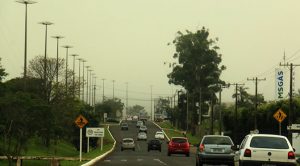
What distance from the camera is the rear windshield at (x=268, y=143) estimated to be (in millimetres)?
23453

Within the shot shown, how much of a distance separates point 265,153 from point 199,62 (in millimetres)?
106990

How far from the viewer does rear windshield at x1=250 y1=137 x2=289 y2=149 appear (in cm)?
2345

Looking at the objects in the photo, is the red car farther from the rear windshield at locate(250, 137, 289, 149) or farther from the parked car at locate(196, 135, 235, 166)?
the rear windshield at locate(250, 137, 289, 149)

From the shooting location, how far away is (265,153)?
75.8 feet

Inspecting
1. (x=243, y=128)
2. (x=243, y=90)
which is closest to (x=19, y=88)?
(x=243, y=128)

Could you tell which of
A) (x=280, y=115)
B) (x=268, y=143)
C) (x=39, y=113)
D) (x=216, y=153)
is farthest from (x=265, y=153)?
(x=39, y=113)

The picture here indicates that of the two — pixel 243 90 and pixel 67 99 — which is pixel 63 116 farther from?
pixel 243 90

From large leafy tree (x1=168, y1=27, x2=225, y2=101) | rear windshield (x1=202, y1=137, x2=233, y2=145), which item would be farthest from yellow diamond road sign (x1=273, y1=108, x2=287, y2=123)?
large leafy tree (x1=168, y1=27, x2=225, y2=101)

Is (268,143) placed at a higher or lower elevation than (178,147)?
higher

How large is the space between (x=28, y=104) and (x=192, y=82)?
254 feet

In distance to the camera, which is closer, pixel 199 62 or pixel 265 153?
pixel 265 153

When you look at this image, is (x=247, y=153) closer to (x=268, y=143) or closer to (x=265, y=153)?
(x=265, y=153)

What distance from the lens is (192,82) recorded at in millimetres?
130750

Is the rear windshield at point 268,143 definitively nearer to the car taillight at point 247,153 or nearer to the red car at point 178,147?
the car taillight at point 247,153
